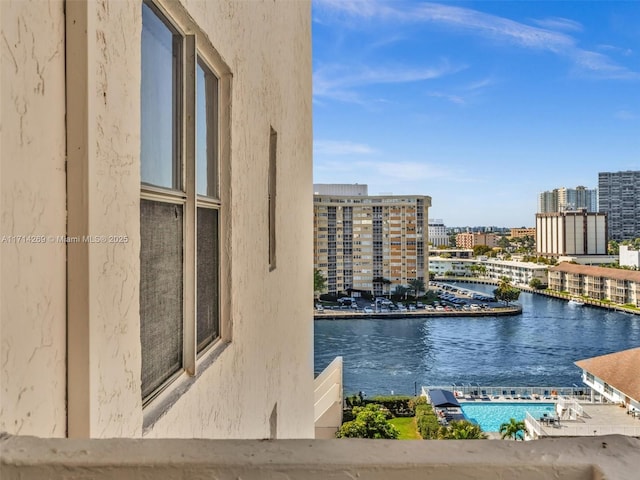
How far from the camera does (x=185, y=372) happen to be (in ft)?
3.32

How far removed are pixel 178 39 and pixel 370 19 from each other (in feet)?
156

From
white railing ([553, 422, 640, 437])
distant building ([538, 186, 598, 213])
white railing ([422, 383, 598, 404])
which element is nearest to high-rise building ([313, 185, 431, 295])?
white railing ([422, 383, 598, 404])

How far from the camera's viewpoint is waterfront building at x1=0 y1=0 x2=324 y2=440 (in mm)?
515

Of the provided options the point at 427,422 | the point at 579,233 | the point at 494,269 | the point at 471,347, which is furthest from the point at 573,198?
the point at 427,422

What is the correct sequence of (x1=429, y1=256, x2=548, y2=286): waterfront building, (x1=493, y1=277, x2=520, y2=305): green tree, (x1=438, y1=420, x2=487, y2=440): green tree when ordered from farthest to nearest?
1. (x1=429, y1=256, x2=548, y2=286): waterfront building
2. (x1=493, y1=277, x2=520, y2=305): green tree
3. (x1=438, y1=420, x2=487, y2=440): green tree

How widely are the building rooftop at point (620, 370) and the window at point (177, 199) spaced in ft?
64.6

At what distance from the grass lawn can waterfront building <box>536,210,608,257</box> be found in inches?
1660

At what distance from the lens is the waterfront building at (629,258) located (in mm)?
44062

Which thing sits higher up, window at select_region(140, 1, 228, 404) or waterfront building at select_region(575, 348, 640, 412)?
window at select_region(140, 1, 228, 404)

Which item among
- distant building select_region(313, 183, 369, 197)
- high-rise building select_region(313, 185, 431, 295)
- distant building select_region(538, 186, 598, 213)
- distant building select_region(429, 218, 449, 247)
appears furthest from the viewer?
distant building select_region(429, 218, 449, 247)

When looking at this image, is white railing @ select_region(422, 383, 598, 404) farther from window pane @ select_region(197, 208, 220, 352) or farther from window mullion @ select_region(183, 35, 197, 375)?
window mullion @ select_region(183, 35, 197, 375)

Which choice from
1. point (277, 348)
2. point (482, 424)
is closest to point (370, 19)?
point (482, 424)

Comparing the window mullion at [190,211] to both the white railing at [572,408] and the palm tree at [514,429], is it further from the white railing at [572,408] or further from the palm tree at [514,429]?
the white railing at [572,408]

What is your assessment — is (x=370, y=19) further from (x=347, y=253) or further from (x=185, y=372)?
(x=185, y=372)
